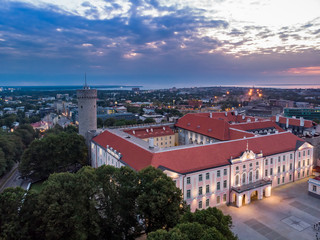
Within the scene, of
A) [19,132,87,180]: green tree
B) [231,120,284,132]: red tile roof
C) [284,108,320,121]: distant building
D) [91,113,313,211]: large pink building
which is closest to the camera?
[91,113,313,211]: large pink building

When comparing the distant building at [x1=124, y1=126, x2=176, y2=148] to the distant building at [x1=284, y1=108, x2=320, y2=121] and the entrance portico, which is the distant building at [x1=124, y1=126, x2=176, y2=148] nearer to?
the entrance portico

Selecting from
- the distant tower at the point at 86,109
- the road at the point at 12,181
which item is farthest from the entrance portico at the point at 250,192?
the road at the point at 12,181

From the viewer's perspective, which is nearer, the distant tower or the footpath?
the footpath

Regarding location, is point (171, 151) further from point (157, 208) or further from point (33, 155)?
point (33, 155)

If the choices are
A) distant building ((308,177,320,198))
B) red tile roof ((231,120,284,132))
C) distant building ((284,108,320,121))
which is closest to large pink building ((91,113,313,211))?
distant building ((308,177,320,198))

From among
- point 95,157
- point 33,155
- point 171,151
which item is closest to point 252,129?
point 171,151

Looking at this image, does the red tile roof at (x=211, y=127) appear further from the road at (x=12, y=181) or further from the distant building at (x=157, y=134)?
the road at (x=12, y=181)

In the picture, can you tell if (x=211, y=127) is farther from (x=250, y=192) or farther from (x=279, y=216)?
(x=279, y=216)
